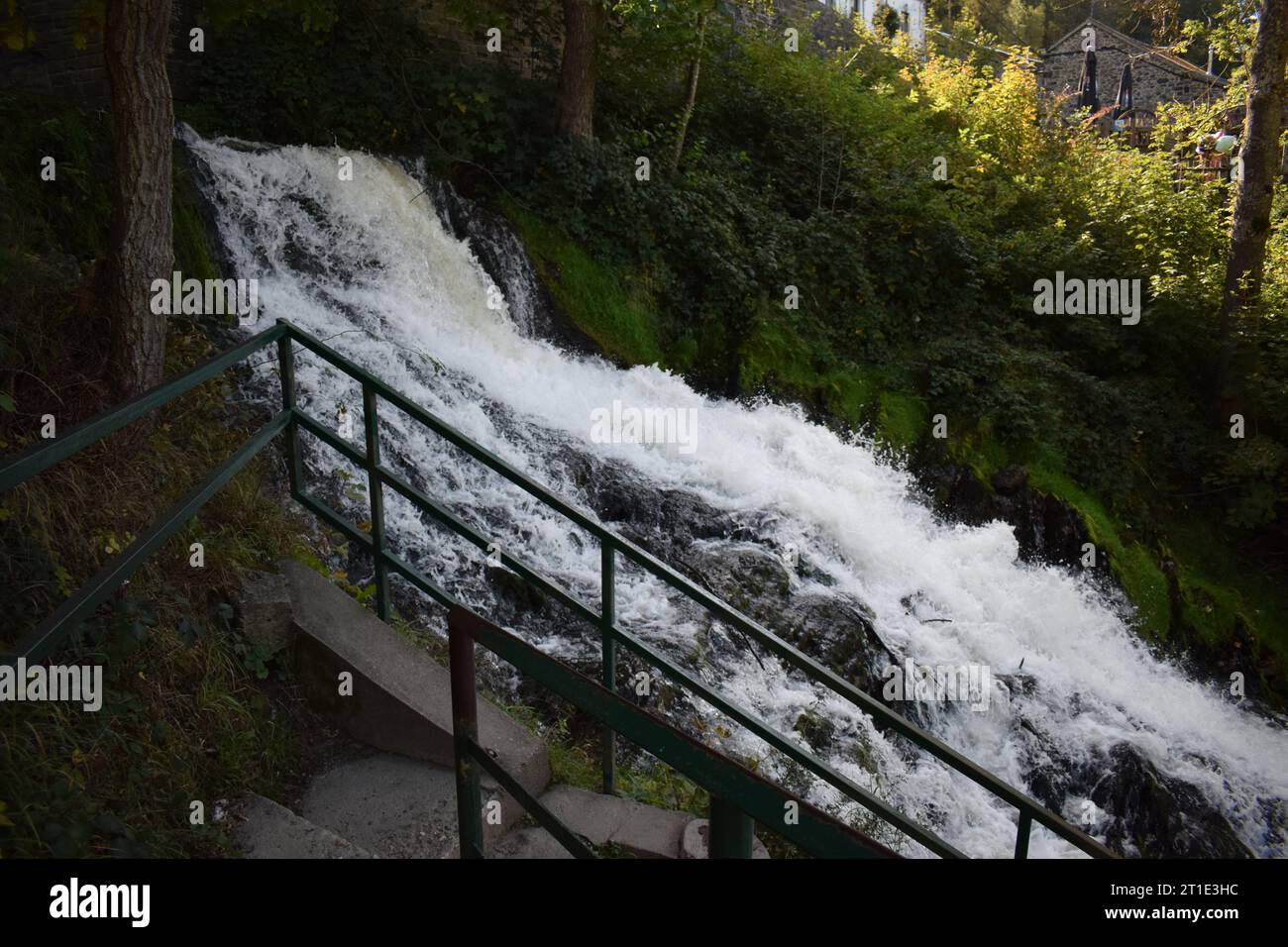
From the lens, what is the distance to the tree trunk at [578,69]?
38.3 feet

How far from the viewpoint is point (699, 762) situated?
67.1 inches

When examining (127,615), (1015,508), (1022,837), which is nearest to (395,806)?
(127,615)

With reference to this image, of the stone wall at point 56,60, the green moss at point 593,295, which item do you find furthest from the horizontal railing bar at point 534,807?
the stone wall at point 56,60

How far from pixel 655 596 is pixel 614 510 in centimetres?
133

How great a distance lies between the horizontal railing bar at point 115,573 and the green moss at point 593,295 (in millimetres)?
7207

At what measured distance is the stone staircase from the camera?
3.28 metres

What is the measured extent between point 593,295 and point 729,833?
9695 mm

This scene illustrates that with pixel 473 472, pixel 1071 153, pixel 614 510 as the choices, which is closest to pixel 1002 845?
pixel 614 510

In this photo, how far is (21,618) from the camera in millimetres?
3465

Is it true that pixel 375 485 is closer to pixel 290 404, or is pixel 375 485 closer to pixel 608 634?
pixel 290 404

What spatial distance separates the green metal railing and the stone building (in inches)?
986

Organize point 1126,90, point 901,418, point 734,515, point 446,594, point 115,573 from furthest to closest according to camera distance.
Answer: point 1126,90, point 901,418, point 734,515, point 446,594, point 115,573

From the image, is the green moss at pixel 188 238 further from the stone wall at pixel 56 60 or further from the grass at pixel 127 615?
the stone wall at pixel 56 60
